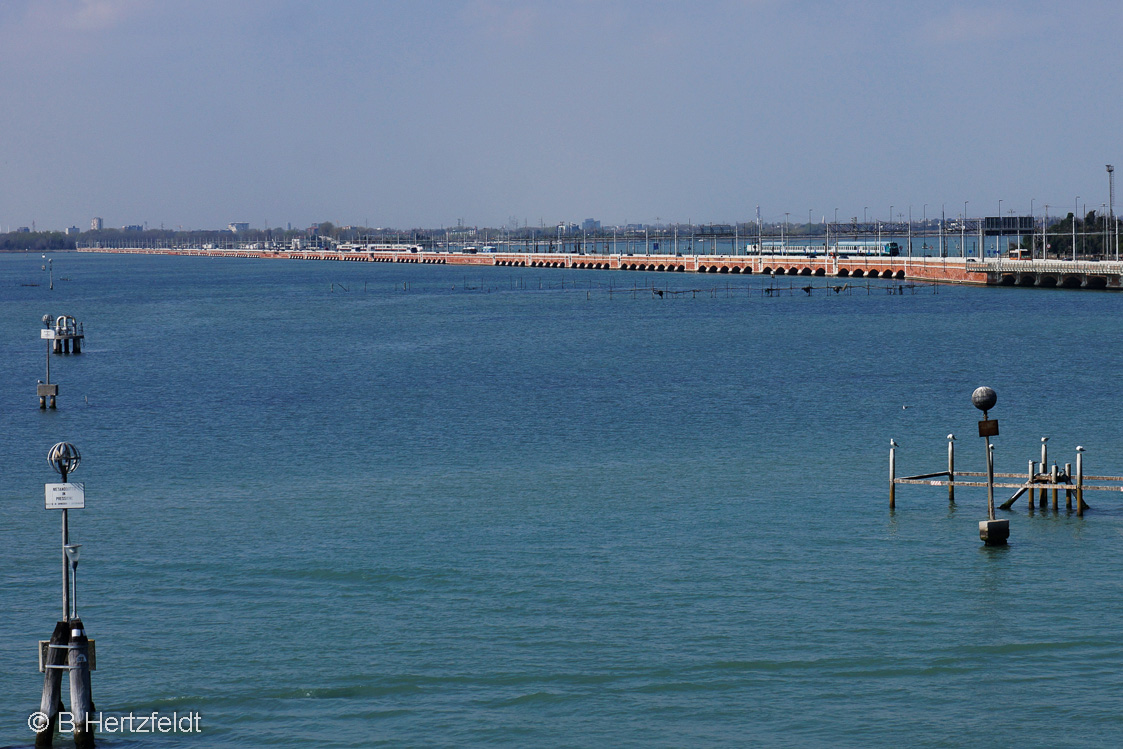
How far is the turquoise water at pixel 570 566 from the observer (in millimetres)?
23359

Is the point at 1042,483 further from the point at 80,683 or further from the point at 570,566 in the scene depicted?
the point at 80,683

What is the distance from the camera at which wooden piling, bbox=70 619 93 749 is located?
2033 cm

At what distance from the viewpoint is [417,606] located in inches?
1143

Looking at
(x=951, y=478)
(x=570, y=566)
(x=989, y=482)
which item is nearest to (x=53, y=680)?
(x=570, y=566)

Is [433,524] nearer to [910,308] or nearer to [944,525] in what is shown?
[944,525]

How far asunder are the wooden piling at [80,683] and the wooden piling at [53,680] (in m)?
0.24

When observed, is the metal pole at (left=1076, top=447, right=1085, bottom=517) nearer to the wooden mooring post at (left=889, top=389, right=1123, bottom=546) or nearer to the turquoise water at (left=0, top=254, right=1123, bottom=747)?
the wooden mooring post at (left=889, top=389, right=1123, bottom=546)

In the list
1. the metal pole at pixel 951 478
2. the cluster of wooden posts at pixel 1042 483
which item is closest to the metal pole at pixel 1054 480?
the cluster of wooden posts at pixel 1042 483

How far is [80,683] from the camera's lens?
2053 cm

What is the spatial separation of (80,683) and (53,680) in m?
0.52

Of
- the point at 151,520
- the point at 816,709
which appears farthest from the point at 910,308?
the point at 816,709

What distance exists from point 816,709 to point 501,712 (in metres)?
5.44

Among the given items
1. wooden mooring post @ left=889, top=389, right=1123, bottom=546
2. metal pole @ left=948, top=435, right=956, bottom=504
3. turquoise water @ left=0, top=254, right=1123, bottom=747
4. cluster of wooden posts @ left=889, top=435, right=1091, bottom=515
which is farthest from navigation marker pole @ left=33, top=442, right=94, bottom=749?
metal pole @ left=948, top=435, right=956, bottom=504

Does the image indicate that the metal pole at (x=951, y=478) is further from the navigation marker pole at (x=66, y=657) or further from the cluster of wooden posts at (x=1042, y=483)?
the navigation marker pole at (x=66, y=657)
